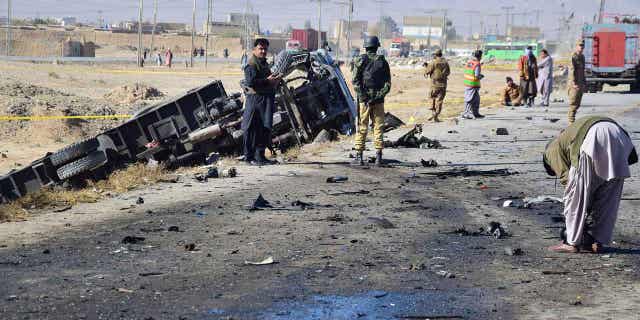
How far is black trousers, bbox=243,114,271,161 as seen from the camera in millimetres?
14492

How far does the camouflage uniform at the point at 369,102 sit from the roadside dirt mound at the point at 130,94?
79.3ft

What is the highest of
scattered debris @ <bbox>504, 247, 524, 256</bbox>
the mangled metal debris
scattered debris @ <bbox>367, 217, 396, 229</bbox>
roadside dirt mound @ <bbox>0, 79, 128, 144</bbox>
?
the mangled metal debris

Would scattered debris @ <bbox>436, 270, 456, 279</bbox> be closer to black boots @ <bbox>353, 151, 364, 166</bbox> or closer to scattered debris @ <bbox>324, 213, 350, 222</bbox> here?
scattered debris @ <bbox>324, 213, 350, 222</bbox>

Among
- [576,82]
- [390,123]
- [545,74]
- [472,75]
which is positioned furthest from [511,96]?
[390,123]

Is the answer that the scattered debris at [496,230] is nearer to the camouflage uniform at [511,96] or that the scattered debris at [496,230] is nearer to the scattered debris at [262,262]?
the scattered debris at [262,262]

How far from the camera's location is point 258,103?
14484mm

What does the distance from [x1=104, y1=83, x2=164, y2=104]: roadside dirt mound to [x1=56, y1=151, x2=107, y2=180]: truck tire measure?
22.6m

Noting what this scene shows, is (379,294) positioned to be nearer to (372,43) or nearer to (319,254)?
(319,254)

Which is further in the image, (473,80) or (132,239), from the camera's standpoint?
(473,80)

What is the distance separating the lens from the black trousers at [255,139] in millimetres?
14492

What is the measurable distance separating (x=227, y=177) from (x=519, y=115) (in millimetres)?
14685

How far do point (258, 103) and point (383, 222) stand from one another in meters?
5.12

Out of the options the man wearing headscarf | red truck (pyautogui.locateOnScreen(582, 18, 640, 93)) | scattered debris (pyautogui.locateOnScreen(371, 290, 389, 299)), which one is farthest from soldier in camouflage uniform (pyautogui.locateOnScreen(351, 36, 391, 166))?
red truck (pyautogui.locateOnScreen(582, 18, 640, 93))

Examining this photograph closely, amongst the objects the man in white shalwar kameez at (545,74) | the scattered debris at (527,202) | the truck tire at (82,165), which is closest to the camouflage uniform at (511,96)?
the man in white shalwar kameez at (545,74)
